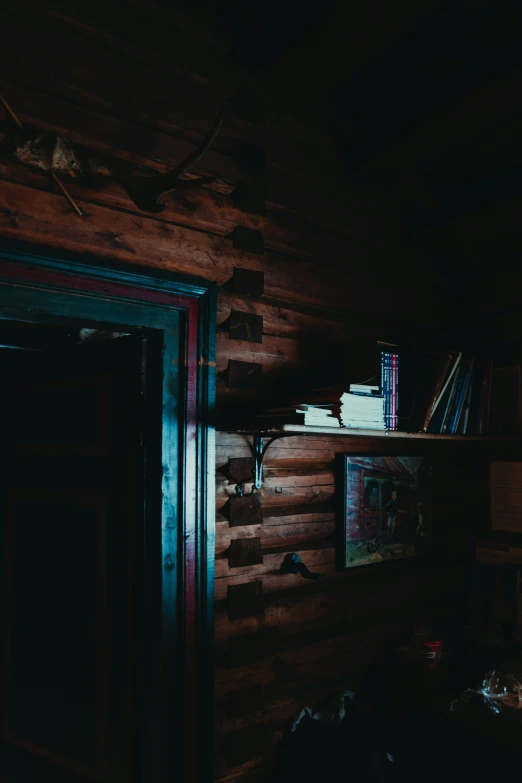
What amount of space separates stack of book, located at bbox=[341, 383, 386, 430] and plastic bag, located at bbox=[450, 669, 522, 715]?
1176 millimetres

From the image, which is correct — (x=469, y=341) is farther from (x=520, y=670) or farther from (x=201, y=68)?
(x=201, y=68)

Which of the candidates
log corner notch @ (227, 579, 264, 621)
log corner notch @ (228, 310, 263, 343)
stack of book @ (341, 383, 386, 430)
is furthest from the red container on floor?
log corner notch @ (228, 310, 263, 343)

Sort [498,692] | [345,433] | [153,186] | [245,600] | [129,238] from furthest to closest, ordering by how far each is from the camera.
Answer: [498,692] < [245,600] < [345,433] < [129,238] < [153,186]

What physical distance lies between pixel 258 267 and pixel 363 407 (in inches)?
28.7

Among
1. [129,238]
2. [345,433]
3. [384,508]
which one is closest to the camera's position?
[129,238]

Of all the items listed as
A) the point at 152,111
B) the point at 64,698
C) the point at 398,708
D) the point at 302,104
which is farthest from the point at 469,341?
the point at 64,698

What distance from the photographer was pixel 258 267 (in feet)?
8.21

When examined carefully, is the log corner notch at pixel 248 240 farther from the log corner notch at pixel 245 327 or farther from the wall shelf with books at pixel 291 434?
the wall shelf with books at pixel 291 434

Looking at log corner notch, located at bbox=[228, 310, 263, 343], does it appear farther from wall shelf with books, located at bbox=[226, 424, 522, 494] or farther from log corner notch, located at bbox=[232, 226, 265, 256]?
wall shelf with books, located at bbox=[226, 424, 522, 494]

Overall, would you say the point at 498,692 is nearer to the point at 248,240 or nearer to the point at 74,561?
the point at 74,561

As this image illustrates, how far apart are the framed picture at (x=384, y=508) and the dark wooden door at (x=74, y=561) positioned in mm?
1059

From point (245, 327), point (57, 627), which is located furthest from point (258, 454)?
point (57, 627)

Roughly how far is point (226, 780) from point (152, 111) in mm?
2529

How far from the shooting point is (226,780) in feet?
7.48
